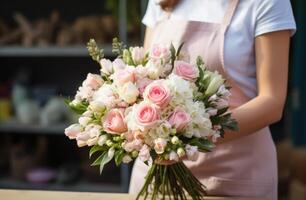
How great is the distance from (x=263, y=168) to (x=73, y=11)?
2.01 metres

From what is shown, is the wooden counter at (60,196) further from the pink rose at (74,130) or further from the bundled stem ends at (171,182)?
the pink rose at (74,130)

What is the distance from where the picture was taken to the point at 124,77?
1032mm

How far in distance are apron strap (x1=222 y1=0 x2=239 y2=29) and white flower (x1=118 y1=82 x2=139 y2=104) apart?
0.45 metres

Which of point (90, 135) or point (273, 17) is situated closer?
point (90, 135)

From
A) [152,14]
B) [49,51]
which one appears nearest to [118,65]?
[152,14]

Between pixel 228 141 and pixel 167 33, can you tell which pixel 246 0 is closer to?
pixel 167 33

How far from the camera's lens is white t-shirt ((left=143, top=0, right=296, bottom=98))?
1317mm

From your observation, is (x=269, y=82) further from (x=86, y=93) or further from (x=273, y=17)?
(x=86, y=93)

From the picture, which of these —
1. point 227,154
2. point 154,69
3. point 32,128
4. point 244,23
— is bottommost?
point 32,128

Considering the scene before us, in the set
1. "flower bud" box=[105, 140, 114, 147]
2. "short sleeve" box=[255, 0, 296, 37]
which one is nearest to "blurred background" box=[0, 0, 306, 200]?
"short sleeve" box=[255, 0, 296, 37]

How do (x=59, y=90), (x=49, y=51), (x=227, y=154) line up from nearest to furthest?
(x=227, y=154) → (x=49, y=51) → (x=59, y=90)

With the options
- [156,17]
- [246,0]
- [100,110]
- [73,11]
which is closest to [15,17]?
[73,11]

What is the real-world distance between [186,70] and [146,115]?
0.13 meters

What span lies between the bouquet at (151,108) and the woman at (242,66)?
23 cm
